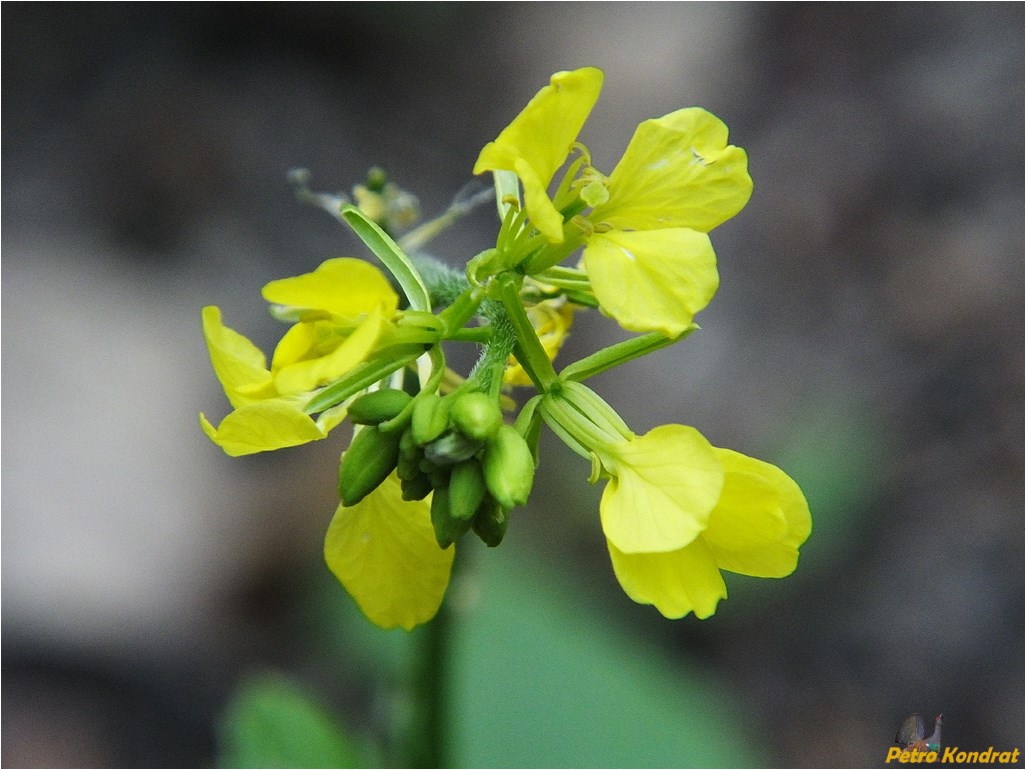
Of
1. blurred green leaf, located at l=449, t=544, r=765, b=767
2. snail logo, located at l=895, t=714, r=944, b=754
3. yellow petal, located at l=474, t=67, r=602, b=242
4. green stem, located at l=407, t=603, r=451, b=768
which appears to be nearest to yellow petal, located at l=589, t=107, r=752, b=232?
yellow petal, located at l=474, t=67, r=602, b=242

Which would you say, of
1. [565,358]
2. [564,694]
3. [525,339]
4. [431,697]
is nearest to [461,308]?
[525,339]

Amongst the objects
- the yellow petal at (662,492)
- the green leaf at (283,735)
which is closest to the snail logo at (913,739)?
the yellow petal at (662,492)

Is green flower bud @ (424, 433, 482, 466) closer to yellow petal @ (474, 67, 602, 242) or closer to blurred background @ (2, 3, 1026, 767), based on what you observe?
yellow petal @ (474, 67, 602, 242)

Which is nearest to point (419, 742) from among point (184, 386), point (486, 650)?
point (486, 650)

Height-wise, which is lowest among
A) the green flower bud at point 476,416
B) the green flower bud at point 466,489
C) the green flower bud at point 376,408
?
the green flower bud at point 466,489

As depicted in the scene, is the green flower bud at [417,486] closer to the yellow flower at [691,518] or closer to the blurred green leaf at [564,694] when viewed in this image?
the yellow flower at [691,518]

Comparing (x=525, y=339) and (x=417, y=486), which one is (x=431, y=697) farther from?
(x=525, y=339)
